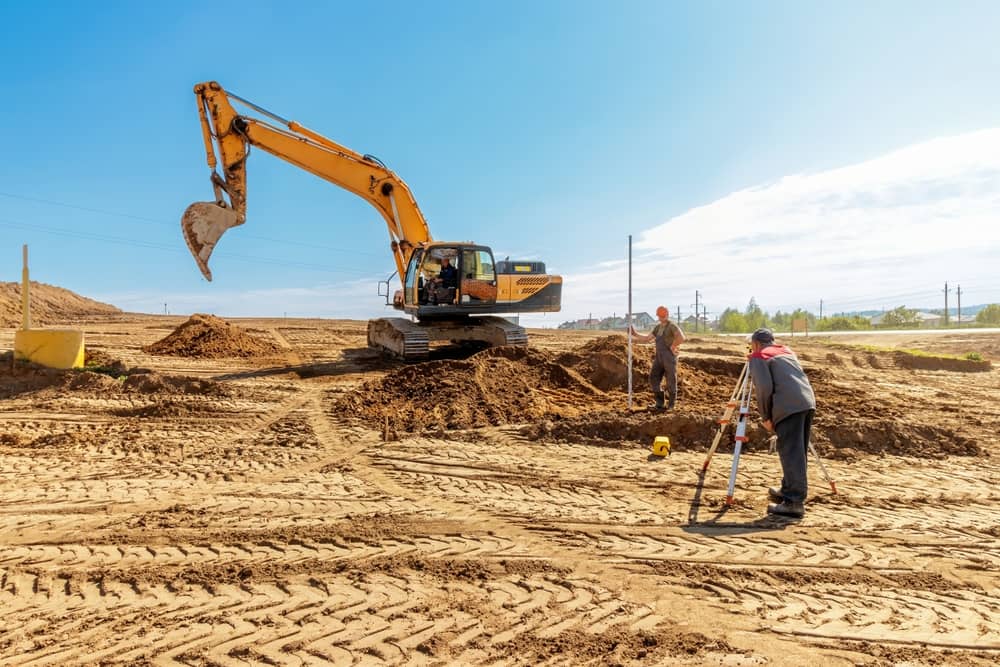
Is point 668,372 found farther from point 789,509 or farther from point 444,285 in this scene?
point 444,285

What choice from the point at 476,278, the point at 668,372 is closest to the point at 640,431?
the point at 668,372

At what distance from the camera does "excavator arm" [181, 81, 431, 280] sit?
12477 mm

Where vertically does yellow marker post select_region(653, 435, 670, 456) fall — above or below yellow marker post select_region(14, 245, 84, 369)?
below

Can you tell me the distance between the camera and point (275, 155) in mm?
13758

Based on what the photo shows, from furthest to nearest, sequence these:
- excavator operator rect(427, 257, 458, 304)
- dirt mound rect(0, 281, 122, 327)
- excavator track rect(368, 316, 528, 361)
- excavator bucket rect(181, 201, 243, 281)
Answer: dirt mound rect(0, 281, 122, 327) < excavator operator rect(427, 257, 458, 304) < excavator track rect(368, 316, 528, 361) < excavator bucket rect(181, 201, 243, 281)

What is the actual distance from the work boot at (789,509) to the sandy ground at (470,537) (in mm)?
86

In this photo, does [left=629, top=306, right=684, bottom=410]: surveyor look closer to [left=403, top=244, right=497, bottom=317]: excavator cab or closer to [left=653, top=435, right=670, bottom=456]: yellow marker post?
[left=653, top=435, right=670, bottom=456]: yellow marker post

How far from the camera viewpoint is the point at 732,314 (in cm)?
5553

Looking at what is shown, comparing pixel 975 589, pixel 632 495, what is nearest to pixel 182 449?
A: pixel 632 495

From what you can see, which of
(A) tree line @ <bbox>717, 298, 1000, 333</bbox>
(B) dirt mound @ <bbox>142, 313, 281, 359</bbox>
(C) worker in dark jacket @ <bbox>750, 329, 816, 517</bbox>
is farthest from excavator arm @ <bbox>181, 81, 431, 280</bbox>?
(A) tree line @ <bbox>717, 298, 1000, 333</bbox>

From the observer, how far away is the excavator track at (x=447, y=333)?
45.3ft

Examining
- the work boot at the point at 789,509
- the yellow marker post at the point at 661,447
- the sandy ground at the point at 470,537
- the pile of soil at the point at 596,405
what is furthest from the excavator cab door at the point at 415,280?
the work boot at the point at 789,509

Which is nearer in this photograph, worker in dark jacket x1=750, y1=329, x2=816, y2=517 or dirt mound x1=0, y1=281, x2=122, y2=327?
worker in dark jacket x1=750, y1=329, x2=816, y2=517

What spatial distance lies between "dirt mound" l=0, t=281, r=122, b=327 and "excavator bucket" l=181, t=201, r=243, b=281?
1992 cm
